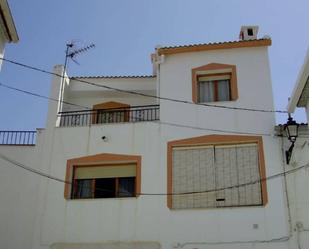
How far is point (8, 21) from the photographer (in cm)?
1179

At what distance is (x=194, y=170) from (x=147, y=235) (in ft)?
8.01

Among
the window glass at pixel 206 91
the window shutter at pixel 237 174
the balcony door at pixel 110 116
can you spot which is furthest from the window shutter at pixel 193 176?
the balcony door at pixel 110 116

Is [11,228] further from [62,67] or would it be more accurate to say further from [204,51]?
[204,51]

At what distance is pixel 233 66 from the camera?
1680 centimetres

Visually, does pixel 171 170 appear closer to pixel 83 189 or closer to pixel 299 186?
pixel 83 189

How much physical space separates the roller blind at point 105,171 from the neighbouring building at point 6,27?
547 centimetres

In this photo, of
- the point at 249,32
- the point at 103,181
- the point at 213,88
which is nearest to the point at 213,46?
the point at 213,88

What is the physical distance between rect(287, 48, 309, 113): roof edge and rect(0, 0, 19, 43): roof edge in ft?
21.6

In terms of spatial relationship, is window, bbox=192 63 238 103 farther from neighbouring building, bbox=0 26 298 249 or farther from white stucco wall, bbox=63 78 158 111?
white stucco wall, bbox=63 78 158 111

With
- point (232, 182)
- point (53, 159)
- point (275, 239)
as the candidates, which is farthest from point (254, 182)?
point (53, 159)

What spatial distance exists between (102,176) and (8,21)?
20.8ft

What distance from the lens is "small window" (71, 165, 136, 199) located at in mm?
16000

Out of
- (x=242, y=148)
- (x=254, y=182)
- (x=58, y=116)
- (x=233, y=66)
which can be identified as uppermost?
(x=233, y=66)

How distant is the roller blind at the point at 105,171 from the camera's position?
1612cm
